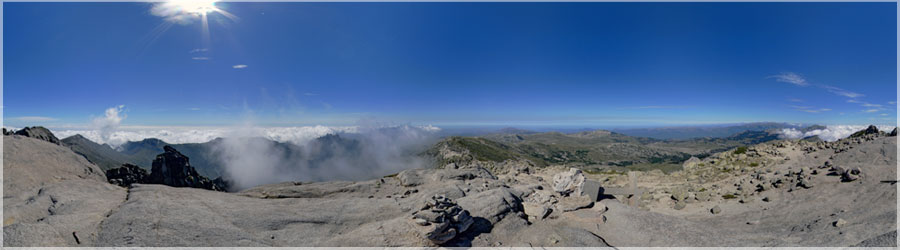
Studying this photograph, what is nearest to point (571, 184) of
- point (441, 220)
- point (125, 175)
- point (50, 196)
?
point (441, 220)

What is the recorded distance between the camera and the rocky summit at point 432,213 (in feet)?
42.3

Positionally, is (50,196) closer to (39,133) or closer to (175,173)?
(39,133)

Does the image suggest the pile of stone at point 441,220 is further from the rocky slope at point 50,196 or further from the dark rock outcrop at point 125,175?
the dark rock outcrop at point 125,175

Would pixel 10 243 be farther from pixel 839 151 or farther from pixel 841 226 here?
pixel 839 151

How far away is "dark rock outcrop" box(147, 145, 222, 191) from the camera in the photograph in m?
37.5

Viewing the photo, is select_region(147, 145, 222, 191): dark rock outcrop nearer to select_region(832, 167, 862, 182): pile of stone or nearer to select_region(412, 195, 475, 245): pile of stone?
select_region(412, 195, 475, 245): pile of stone

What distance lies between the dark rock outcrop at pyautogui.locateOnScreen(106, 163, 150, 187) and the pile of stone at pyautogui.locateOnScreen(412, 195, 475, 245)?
22643 millimetres

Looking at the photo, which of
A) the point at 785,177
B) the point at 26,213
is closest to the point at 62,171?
the point at 26,213

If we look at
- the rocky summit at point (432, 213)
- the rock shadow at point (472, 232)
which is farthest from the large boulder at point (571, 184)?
the rock shadow at point (472, 232)

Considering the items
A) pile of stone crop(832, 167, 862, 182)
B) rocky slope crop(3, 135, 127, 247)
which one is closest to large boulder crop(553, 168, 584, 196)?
pile of stone crop(832, 167, 862, 182)

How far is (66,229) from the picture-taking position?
11805 mm

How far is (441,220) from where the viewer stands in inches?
598

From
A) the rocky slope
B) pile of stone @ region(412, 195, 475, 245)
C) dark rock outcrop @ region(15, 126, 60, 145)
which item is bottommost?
pile of stone @ region(412, 195, 475, 245)

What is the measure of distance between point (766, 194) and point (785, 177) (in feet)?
12.2
